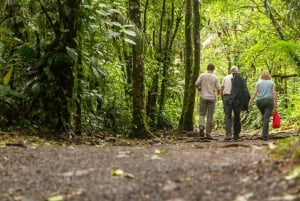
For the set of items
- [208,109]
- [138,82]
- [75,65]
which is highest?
[75,65]

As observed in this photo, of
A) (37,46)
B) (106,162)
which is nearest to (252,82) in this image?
(37,46)

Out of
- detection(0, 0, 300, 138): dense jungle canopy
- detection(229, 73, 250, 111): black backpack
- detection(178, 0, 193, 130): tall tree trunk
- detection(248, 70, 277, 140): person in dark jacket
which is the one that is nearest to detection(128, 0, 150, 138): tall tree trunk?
detection(0, 0, 300, 138): dense jungle canopy

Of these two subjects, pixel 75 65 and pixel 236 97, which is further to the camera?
pixel 236 97

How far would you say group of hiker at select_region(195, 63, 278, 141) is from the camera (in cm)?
1103

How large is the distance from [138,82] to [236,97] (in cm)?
239

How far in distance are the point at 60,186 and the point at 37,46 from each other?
5047 mm

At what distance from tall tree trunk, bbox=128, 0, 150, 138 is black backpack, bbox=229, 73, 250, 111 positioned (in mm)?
2183

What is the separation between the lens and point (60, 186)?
16.2 ft

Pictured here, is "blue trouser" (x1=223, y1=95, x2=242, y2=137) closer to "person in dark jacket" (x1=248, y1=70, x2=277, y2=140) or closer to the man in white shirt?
the man in white shirt

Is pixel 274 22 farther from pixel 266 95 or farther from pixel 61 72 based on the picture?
pixel 61 72

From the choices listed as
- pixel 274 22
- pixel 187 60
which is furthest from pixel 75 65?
pixel 274 22

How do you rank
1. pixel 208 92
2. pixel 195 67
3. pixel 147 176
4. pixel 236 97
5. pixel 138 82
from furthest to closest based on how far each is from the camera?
pixel 195 67 < pixel 208 92 < pixel 236 97 < pixel 138 82 < pixel 147 176

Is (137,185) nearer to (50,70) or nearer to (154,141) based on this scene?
(50,70)

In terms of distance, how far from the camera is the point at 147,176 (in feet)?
16.6
